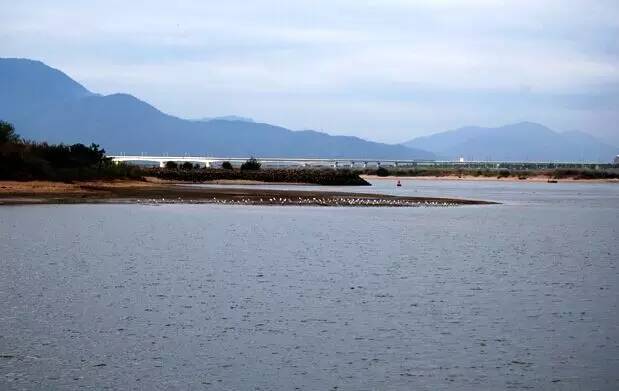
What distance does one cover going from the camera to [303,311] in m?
18.2

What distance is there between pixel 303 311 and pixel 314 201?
44.6 metres

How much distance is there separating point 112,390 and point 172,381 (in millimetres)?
939

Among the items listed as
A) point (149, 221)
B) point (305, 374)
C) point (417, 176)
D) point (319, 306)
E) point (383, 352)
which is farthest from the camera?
point (417, 176)

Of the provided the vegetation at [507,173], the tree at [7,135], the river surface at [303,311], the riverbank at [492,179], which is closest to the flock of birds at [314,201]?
the tree at [7,135]

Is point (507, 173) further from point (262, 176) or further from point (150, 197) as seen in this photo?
point (150, 197)

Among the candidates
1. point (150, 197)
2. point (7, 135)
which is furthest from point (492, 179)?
point (150, 197)

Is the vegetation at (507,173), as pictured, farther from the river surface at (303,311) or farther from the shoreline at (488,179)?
the river surface at (303,311)

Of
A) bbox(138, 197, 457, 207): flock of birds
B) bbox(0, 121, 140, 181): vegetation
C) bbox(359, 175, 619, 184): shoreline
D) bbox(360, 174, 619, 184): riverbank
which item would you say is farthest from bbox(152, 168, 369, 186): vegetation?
bbox(359, 175, 619, 184): shoreline

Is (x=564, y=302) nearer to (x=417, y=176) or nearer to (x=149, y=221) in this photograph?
(x=149, y=221)

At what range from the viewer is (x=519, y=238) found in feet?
119

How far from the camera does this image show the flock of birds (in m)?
59.3

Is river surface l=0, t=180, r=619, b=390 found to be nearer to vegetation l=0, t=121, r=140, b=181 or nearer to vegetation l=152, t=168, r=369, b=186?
vegetation l=0, t=121, r=140, b=181

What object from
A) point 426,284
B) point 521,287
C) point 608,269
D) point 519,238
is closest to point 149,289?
point 426,284

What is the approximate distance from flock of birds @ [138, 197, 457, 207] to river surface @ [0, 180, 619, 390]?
76.7 ft
